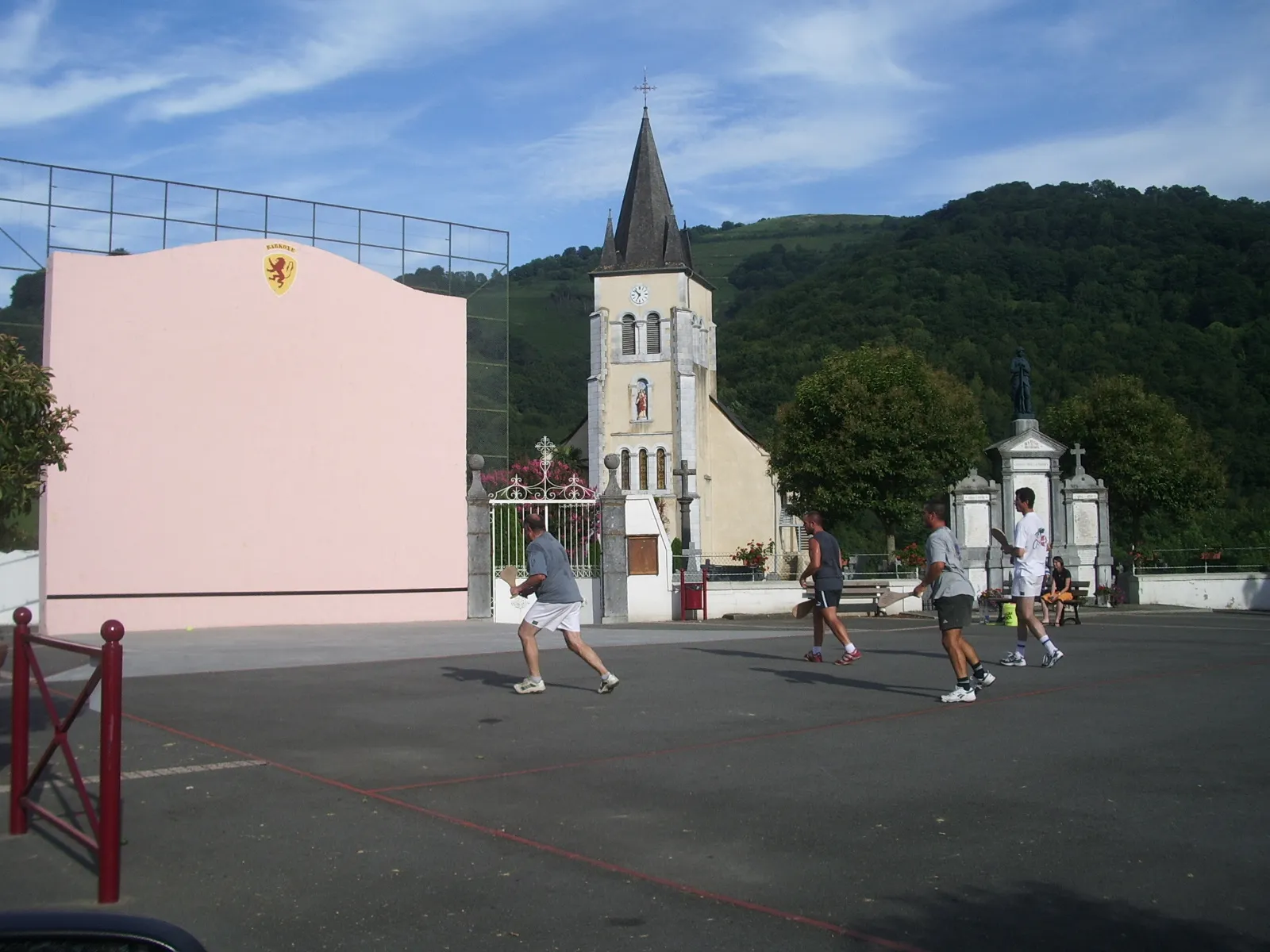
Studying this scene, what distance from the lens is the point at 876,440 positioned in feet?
151

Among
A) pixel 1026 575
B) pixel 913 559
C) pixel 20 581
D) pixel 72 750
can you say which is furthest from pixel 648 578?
pixel 72 750

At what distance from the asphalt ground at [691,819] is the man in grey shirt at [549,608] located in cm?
27

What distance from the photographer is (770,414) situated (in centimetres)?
8756

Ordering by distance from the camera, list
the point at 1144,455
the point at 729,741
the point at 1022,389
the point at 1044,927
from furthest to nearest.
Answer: the point at 1144,455
the point at 1022,389
the point at 729,741
the point at 1044,927

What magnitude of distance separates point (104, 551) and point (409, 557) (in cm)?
477

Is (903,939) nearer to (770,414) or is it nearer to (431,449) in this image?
(431,449)

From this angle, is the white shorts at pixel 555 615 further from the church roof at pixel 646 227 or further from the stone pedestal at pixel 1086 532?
the church roof at pixel 646 227

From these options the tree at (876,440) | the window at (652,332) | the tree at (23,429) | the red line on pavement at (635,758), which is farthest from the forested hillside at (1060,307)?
the tree at (23,429)

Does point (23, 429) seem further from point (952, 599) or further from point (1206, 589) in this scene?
point (1206, 589)

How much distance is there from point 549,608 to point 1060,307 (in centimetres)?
7626

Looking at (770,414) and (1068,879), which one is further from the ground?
(770,414)

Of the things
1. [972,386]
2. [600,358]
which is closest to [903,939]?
[600,358]

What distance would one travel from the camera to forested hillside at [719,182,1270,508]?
2532 inches

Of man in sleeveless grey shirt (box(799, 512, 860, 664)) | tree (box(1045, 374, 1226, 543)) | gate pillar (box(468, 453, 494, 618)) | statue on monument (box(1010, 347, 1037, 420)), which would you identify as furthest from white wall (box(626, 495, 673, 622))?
tree (box(1045, 374, 1226, 543))
